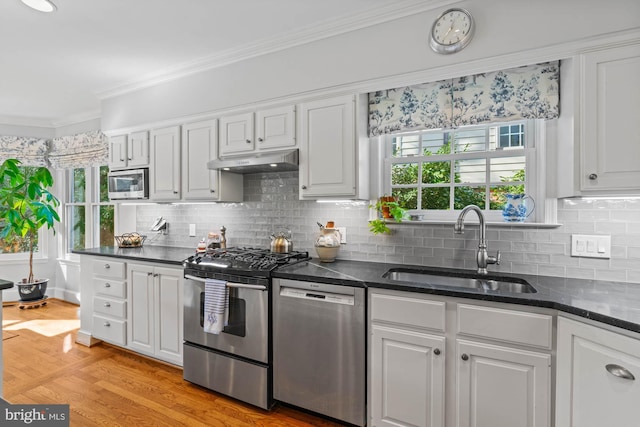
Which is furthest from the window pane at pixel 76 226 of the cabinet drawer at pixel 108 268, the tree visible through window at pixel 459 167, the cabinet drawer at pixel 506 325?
the cabinet drawer at pixel 506 325

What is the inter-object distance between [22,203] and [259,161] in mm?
3914

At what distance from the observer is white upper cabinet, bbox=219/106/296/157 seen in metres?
2.62

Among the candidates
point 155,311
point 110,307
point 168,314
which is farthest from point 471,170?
point 110,307

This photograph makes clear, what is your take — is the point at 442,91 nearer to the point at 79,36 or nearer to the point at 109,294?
the point at 79,36

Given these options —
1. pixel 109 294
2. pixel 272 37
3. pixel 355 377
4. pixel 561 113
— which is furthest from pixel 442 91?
pixel 109 294

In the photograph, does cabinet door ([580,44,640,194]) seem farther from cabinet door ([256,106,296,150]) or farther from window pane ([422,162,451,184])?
cabinet door ([256,106,296,150])

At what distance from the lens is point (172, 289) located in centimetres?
273

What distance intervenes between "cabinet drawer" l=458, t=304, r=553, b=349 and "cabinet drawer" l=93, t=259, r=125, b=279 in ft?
9.35

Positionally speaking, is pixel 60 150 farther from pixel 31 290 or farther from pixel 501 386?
pixel 501 386

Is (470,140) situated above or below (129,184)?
above

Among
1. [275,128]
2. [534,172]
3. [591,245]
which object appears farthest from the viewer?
[275,128]

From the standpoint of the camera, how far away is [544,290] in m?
1.71

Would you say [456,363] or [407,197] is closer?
[456,363]

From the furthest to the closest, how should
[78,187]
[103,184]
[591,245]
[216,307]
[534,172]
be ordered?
[78,187] → [103,184] → [216,307] → [534,172] → [591,245]
